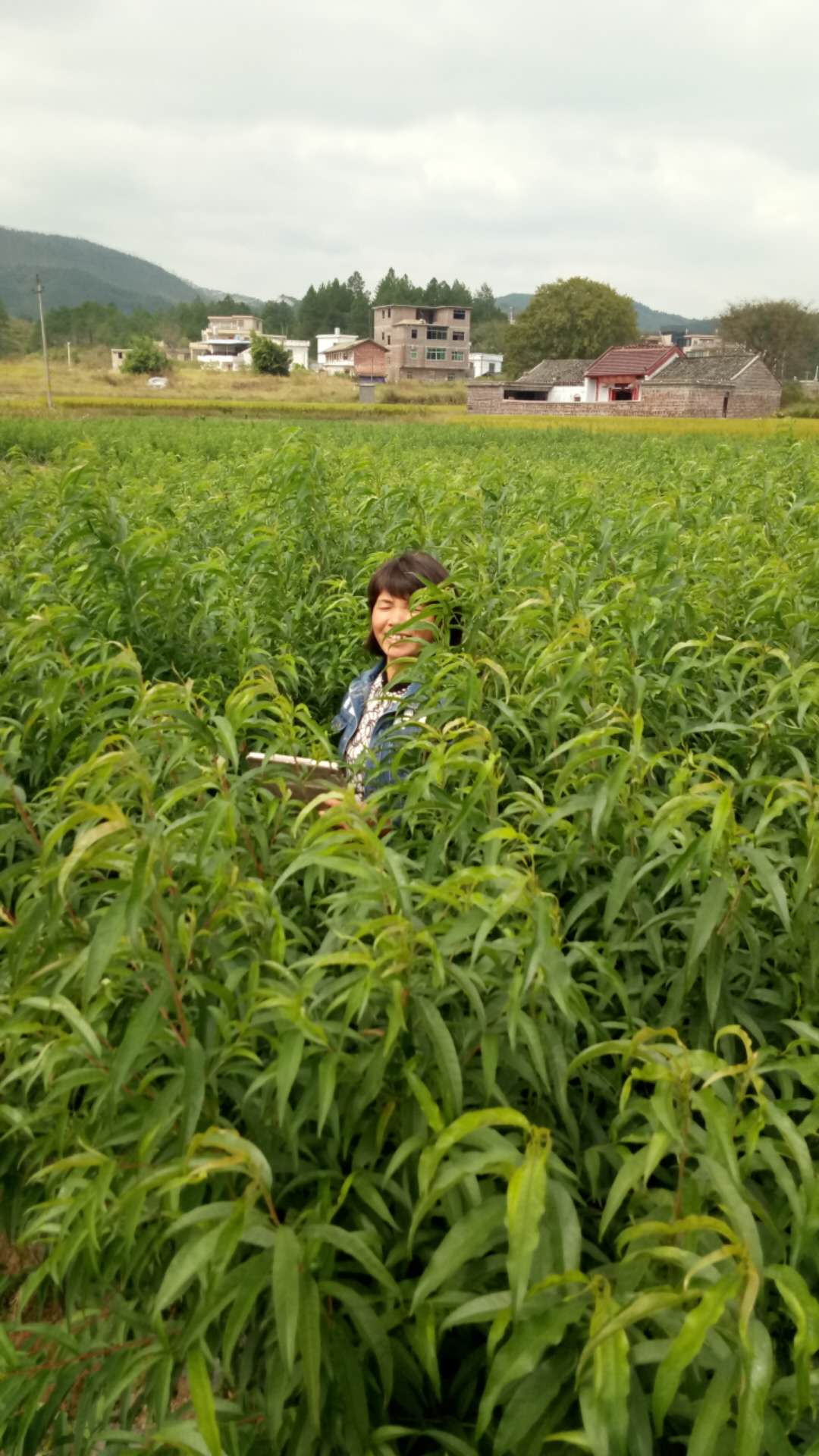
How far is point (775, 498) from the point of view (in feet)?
19.2

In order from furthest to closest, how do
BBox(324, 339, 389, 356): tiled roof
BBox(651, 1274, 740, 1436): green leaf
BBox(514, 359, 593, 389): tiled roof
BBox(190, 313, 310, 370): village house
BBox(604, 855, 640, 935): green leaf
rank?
BBox(190, 313, 310, 370): village house, BBox(324, 339, 389, 356): tiled roof, BBox(514, 359, 593, 389): tiled roof, BBox(604, 855, 640, 935): green leaf, BBox(651, 1274, 740, 1436): green leaf

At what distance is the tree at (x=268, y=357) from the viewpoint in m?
68.9

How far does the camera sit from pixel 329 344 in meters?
115

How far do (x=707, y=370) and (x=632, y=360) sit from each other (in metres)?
6.76

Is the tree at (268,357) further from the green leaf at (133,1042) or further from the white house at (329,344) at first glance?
the green leaf at (133,1042)

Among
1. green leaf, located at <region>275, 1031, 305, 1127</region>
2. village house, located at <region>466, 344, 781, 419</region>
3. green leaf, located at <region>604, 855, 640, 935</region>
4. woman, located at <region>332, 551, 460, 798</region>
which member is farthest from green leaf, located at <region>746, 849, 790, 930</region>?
village house, located at <region>466, 344, 781, 419</region>

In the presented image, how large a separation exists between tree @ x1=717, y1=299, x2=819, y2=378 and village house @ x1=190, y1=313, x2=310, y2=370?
1425 inches

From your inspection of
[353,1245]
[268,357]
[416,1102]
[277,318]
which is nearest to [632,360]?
[268,357]

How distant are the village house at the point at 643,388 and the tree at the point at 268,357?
2074 centimetres

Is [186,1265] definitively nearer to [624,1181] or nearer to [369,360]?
[624,1181]

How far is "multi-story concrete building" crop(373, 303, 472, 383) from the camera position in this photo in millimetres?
82375

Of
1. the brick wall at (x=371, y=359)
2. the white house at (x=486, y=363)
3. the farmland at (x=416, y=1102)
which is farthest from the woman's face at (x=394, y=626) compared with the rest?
the white house at (x=486, y=363)

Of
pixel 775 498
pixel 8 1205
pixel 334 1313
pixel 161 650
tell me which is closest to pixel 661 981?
pixel 334 1313

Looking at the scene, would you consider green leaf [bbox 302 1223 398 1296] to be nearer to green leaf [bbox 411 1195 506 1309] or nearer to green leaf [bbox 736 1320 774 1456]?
green leaf [bbox 411 1195 506 1309]
